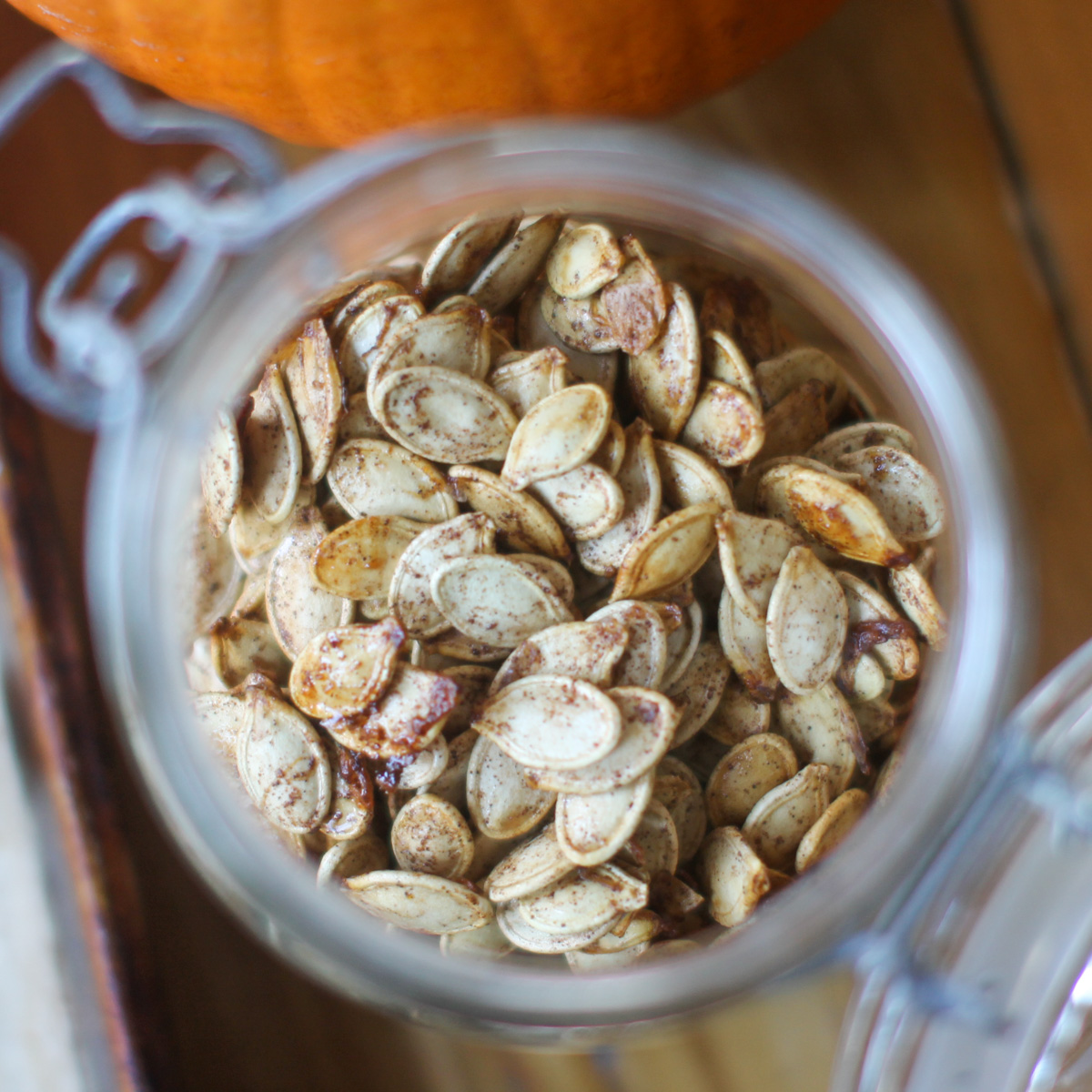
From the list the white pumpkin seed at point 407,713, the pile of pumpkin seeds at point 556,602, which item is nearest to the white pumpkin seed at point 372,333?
the pile of pumpkin seeds at point 556,602

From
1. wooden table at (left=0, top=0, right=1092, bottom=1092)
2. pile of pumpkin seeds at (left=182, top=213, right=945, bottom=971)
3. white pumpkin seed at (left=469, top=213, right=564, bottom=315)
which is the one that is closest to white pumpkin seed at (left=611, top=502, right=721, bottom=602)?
pile of pumpkin seeds at (left=182, top=213, right=945, bottom=971)

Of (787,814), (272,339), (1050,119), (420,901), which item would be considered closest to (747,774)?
(787,814)

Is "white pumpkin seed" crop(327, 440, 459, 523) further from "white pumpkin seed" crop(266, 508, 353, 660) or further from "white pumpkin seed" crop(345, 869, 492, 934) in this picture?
"white pumpkin seed" crop(345, 869, 492, 934)

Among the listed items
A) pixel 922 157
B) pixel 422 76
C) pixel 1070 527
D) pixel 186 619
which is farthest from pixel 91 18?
pixel 1070 527

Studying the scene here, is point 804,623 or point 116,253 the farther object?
point 116,253

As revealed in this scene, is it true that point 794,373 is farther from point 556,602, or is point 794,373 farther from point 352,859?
point 352,859

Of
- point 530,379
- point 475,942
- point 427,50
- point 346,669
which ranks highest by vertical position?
point 427,50
